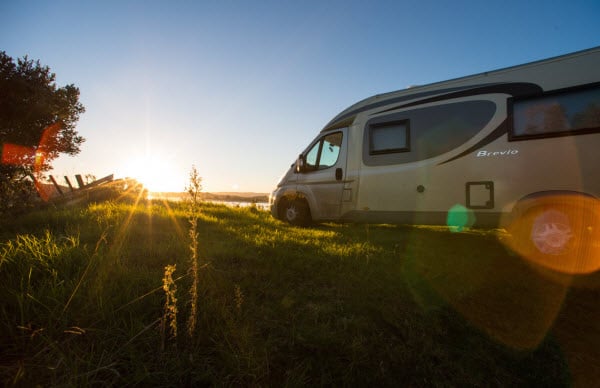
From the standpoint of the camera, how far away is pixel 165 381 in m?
Answer: 1.42

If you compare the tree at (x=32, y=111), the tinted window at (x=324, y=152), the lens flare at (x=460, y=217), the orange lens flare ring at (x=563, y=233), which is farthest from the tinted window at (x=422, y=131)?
the tree at (x=32, y=111)

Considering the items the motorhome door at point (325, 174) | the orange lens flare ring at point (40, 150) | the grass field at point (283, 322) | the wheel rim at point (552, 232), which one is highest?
the orange lens flare ring at point (40, 150)

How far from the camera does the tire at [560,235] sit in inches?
154

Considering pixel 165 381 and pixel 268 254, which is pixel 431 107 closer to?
pixel 268 254

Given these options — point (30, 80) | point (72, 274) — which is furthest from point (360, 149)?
point (30, 80)

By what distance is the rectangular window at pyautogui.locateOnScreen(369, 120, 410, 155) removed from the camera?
560cm

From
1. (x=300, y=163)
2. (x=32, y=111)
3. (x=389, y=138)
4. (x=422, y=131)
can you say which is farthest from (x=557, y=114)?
(x=32, y=111)

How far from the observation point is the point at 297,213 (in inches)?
289

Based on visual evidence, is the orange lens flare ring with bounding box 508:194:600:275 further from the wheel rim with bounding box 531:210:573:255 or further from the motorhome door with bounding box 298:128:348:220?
the motorhome door with bounding box 298:128:348:220

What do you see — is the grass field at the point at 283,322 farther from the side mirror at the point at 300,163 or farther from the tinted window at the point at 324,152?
the side mirror at the point at 300,163

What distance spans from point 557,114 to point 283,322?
16.7 ft

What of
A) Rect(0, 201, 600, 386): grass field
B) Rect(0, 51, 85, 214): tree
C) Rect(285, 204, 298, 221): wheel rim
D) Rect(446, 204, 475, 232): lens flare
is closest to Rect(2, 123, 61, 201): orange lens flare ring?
Rect(0, 51, 85, 214): tree

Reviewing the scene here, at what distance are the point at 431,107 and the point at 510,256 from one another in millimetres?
3002

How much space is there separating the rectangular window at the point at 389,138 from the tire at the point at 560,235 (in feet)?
7.75
